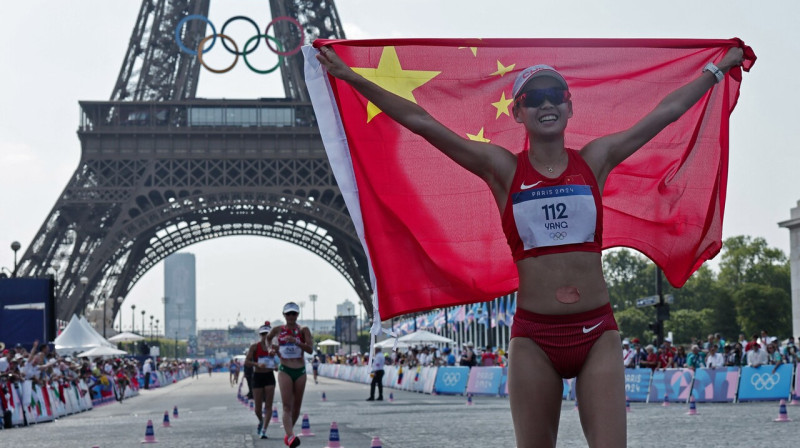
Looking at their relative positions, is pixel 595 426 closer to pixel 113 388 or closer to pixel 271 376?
pixel 271 376

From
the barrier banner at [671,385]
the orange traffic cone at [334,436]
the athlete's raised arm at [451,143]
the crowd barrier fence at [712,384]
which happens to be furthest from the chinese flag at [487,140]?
the barrier banner at [671,385]

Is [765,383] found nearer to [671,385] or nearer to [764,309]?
[671,385]

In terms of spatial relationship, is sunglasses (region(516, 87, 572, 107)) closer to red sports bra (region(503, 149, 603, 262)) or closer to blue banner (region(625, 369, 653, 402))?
red sports bra (region(503, 149, 603, 262))

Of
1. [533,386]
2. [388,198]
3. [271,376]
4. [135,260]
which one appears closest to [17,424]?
[271,376]

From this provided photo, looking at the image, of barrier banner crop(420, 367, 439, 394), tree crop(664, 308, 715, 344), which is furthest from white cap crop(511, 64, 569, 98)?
tree crop(664, 308, 715, 344)

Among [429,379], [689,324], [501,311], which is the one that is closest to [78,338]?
[429,379]

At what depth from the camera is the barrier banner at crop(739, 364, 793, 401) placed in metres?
24.5

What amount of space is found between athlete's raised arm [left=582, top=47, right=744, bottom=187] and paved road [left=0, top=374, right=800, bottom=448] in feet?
26.5

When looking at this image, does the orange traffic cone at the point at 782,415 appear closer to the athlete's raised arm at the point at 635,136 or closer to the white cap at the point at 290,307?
the white cap at the point at 290,307

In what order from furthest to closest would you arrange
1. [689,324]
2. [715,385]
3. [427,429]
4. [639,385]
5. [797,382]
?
1. [689,324]
2. [639,385]
3. [715,385]
4. [797,382]
5. [427,429]

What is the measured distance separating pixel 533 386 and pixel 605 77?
89.4 inches

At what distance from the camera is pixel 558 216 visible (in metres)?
5.02

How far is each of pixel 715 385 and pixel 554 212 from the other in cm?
2154

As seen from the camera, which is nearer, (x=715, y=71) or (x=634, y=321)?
(x=715, y=71)
